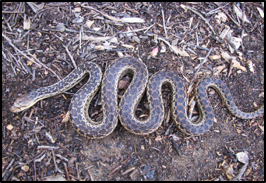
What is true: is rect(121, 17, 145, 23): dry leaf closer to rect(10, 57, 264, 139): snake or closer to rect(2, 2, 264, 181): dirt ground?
rect(2, 2, 264, 181): dirt ground

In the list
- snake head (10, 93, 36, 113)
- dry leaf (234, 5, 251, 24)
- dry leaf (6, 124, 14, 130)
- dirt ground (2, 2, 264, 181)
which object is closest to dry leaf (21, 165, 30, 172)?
dirt ground (2, 2, 264, 181)

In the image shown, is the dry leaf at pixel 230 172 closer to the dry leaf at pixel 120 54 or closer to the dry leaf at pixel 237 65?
the dry leaf at pixel 237 65

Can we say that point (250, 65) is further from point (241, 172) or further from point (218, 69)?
point (241, 172)

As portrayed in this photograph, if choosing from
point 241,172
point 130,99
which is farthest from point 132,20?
point 241,172

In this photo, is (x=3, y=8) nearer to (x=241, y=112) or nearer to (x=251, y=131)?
(x=241, y=112)

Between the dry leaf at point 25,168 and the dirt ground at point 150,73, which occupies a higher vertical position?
the dirt ground at point 150,73

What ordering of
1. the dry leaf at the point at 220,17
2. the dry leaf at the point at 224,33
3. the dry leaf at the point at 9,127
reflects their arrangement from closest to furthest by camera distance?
the dry leaf at the point at 9,127 → the dry leaf at the point at 224,33 → the dry leaf at the point at 220,17

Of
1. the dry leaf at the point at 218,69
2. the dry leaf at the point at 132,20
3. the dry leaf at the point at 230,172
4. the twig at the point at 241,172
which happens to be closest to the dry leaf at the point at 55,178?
the dry leaf at the point at 230,172
